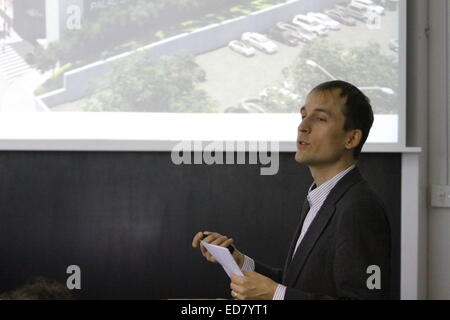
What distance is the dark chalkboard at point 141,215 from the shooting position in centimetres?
372

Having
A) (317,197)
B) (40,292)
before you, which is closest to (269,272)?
(317,197)

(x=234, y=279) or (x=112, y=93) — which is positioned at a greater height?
(x=112, y=93)

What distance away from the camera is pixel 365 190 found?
1577mm

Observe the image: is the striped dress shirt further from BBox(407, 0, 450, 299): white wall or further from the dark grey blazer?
BBox(407, 0, 450, 299): white wall

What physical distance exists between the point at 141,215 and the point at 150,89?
0.78m

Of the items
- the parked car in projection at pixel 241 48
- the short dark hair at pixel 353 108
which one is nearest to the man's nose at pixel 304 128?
the short dark hair at pixel 353 108

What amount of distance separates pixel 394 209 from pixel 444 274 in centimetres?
52

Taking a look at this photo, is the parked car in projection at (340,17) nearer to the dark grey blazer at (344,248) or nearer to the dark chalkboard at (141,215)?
the dark chalkboard at (141,215)

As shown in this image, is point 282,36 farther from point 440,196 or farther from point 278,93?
point 440,196

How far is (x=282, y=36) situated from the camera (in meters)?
3.81

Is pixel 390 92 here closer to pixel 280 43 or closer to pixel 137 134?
pixel 280 43

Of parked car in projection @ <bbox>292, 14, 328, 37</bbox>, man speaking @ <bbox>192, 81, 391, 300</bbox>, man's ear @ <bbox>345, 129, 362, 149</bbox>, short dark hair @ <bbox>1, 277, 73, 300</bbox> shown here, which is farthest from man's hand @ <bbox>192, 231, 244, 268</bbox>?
parked car in projection @ <bbox>292, 14, 328, 37</bbox>

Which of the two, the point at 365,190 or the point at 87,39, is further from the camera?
the point at 87,39
